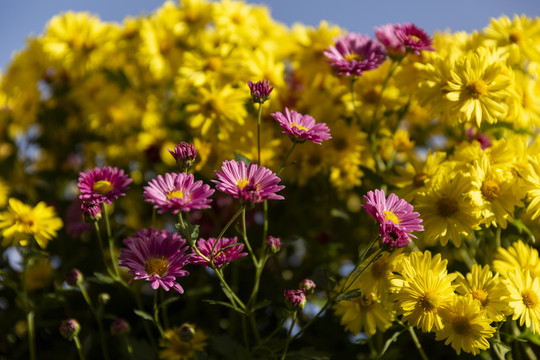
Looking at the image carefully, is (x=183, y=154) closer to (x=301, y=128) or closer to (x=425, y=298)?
(x=301, y=128)

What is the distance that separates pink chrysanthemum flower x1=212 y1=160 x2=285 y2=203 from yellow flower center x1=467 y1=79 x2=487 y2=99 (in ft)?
1.79

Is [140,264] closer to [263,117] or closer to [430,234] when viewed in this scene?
[430,234]

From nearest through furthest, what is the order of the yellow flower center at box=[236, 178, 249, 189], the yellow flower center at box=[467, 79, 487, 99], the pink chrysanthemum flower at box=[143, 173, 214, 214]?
the pink chrysanthemum flower at box=[143, 173, 214, 214] < the yellow flower center at box=[236, 178, 249, 189] < the yellow flower center at box=[467, 79, 487, 99]

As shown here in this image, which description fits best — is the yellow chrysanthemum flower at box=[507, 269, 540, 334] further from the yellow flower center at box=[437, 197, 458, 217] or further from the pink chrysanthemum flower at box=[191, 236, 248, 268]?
the pink chrysanthemum flower at box=[191, 236, 248, 268]

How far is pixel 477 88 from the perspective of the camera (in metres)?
1.18

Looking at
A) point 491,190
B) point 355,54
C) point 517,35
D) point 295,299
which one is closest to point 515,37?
point 517,35

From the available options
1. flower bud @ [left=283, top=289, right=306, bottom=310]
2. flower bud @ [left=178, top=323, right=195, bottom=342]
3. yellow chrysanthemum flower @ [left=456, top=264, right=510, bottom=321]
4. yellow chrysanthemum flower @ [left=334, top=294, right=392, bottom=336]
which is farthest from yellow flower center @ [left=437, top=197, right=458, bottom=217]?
flower bud @ [left=178, top=323, right=195, bottom=342]

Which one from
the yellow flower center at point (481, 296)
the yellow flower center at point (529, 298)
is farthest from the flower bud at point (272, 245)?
the yellow flower center at point (529, 298)

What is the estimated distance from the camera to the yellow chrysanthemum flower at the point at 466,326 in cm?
98

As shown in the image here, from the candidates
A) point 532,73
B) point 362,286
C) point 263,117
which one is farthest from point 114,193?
point 532,73

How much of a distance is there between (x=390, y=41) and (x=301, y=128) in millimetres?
509

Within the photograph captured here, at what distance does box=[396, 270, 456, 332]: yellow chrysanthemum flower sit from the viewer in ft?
3.27

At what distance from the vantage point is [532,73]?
1.41 meters

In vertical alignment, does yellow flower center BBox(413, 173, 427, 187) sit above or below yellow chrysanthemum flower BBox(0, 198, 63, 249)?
above
